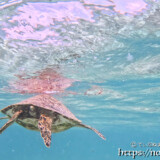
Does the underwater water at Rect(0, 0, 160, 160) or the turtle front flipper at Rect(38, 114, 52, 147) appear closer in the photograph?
the turtle front flipper at Rect(38, 114, 52, 147)

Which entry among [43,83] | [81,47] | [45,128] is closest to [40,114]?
[45,128]

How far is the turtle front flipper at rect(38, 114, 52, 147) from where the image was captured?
4.46m

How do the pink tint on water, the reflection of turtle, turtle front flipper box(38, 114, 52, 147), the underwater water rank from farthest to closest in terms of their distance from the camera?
the pink tint on water < the underwater water < the reflection of turtle < turtle front flipper box(38, 114, 52, 147)

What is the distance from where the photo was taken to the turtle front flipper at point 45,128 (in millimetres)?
4457

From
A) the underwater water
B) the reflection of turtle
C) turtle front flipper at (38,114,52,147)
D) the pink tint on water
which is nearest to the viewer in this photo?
turtle front flipper at (38,114,52,147)

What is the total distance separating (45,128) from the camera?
4.84 m

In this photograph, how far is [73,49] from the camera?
11.0 metres

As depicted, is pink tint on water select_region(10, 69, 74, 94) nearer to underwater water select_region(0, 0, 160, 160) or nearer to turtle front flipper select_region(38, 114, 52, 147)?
underwater water select_region(0, 0, 160, 160)

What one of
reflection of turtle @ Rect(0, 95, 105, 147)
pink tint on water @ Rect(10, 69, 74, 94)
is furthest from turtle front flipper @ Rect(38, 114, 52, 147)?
pink tint on water @ Rect(10, 69, 74, 94)

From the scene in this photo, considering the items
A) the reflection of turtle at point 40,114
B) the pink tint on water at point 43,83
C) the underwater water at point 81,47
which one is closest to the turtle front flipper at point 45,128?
the reflection of turtle at point 40,114

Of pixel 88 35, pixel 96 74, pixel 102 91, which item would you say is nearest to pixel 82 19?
pixel 88 35

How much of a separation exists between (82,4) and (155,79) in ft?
38.9

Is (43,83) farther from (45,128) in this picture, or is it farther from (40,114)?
(45,128)

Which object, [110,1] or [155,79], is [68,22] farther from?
[155,79]
